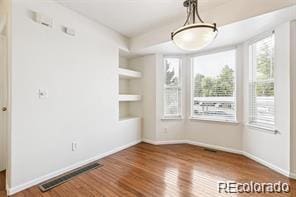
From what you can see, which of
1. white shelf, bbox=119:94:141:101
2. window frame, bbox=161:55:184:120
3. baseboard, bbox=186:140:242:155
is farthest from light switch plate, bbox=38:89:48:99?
baseboard, bbox=186:140:242:155

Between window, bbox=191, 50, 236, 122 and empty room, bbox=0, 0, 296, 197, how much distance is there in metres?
0.02

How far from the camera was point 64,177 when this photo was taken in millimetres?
2381

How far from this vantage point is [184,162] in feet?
9.71

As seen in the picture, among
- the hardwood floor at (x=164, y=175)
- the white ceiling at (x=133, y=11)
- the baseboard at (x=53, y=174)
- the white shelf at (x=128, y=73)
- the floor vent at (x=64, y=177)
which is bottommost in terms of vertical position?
the hardwood floor at (x=164, y=175)

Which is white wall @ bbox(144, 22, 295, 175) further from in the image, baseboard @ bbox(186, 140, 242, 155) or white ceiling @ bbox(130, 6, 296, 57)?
white ceiling @ bbox(130, 6, 296, 57)

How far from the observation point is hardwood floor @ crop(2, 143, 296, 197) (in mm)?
2039

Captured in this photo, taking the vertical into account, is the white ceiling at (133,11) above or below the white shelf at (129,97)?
above

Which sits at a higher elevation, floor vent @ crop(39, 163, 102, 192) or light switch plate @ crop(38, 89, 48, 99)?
light switch plate @ crop(38, 89, 48, 99)

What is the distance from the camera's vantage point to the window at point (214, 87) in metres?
3.56

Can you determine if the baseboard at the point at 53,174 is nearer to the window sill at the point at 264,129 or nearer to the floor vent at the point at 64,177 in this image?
the floor vent at the point at 64,177

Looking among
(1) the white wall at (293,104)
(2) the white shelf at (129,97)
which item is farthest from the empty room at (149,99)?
(2) the white shelf at (129,97)

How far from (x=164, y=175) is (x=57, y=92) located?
82.9 inches

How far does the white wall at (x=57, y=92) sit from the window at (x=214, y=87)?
209cm

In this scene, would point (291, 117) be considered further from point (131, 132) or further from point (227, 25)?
point (131, 132)
